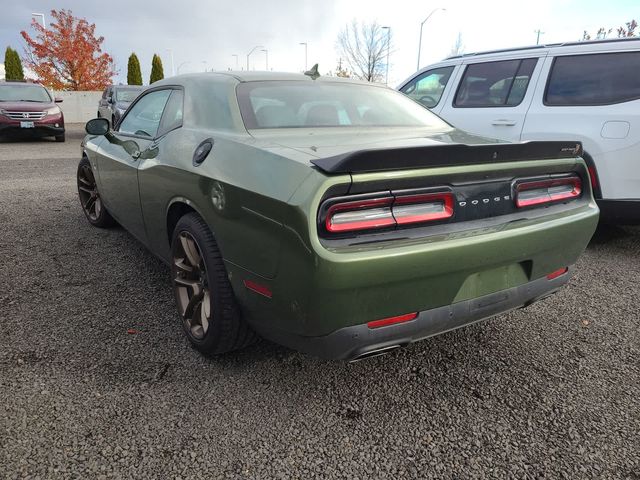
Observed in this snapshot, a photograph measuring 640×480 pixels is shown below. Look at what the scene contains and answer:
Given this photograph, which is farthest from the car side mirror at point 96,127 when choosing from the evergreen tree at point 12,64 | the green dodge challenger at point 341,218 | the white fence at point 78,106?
the evergreen tree at point 12,64

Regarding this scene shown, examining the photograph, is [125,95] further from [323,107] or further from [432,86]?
[323,107]

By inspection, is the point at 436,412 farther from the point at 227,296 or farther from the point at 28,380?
the point at 28,380

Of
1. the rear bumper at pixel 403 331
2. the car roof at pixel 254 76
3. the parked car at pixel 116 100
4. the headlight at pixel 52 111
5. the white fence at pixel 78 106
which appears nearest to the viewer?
the rear bumper at pixel 403 331

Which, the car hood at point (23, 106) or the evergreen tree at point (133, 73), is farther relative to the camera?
the evergreen tree at point (133, 73)

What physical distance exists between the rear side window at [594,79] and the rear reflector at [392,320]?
337cm

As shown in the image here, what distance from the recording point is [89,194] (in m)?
4.94

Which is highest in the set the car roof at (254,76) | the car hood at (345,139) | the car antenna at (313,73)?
the car antenna at (313,73)

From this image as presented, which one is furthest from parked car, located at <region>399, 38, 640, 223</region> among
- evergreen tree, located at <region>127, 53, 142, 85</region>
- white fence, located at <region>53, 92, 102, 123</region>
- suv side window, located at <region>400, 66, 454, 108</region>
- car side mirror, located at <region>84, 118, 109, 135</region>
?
evergreen tree, located at <region>127, 53, 142, 85</region>

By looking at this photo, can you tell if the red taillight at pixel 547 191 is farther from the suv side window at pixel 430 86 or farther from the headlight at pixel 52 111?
the headlight at pixel 52 111

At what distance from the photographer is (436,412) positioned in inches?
82.7

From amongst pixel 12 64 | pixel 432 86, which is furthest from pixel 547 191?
pixel 12 64

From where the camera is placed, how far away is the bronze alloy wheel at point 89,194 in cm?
477

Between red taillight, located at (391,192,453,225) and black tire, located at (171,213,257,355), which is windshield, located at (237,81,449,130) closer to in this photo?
black tire, located at (171,213,257,355)

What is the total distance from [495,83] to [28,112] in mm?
12619
